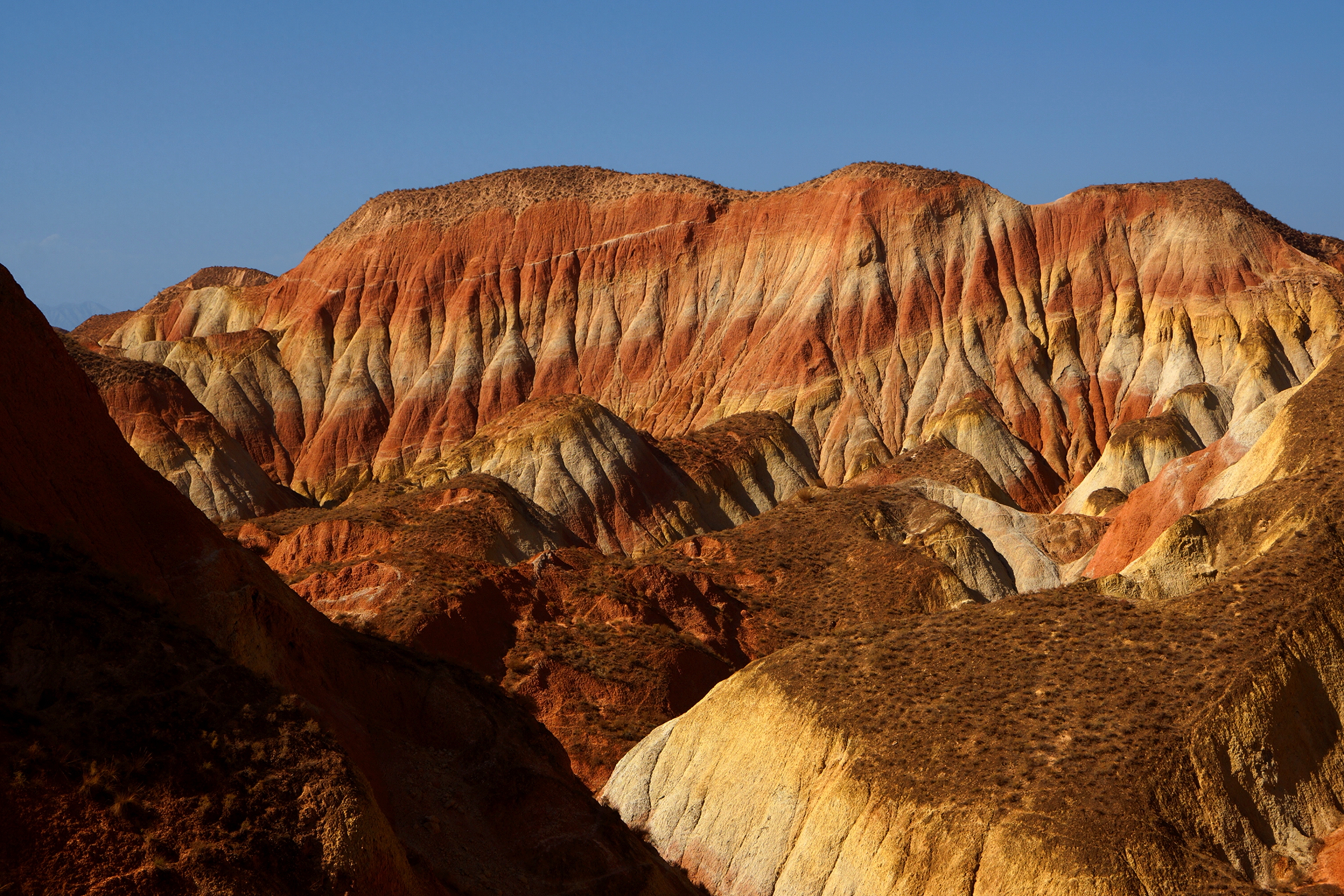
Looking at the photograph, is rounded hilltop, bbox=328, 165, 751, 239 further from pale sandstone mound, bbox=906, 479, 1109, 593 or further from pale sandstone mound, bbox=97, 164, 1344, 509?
pale sandstone mound, bbox=906, 479, 1109, 593

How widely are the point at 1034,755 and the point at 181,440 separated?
6337 centimetres

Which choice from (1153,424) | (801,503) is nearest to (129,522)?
(801,503)

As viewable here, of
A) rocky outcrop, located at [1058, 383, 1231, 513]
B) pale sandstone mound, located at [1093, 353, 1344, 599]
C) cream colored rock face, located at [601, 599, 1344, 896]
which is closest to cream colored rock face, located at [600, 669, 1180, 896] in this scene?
cream colored rock face, located at [601, 599, 1344, 896]

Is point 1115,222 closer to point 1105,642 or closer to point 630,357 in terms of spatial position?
point 630,357

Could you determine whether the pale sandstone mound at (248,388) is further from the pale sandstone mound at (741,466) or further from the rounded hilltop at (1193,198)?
the rounded hilltop at (1193,198)

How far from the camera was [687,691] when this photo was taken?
44.6 m

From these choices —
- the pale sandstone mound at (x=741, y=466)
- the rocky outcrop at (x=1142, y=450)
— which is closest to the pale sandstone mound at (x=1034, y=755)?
the pale sandstone mound at (x=741, y=466)

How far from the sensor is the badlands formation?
24984 mm

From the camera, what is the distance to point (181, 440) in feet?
258

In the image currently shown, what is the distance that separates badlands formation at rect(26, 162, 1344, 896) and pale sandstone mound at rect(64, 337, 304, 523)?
0.33 m

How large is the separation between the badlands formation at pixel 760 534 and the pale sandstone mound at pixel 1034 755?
0.33 feet

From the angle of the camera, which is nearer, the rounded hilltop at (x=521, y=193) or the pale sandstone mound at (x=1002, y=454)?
the pale sandstone mound at (x=1002, y=454)

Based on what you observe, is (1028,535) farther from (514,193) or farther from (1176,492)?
(514,193)

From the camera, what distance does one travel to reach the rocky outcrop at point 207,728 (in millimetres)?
16922
